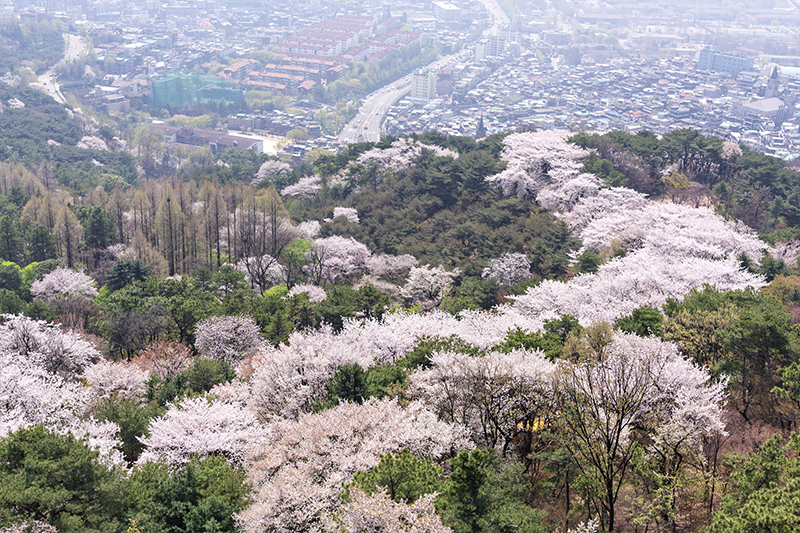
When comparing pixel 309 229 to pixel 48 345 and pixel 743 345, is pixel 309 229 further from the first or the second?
pixel 743 345

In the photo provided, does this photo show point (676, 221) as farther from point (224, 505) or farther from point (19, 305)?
point (19, 305)

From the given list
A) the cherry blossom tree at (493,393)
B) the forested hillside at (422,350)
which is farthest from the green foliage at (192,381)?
the cherry blossom tree at (493,393)

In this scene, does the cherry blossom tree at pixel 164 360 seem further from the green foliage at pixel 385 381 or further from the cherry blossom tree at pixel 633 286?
the cherry blossom tree at pixel 633 286

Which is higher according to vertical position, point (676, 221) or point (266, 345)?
point (676, 221)

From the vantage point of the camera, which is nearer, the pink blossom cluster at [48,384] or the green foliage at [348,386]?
the pink blossom cluster at [48,384]

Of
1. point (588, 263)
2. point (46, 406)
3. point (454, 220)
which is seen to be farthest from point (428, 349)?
point (454, 220)

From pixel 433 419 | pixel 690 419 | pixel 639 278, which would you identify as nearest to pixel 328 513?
pixel 433 419
